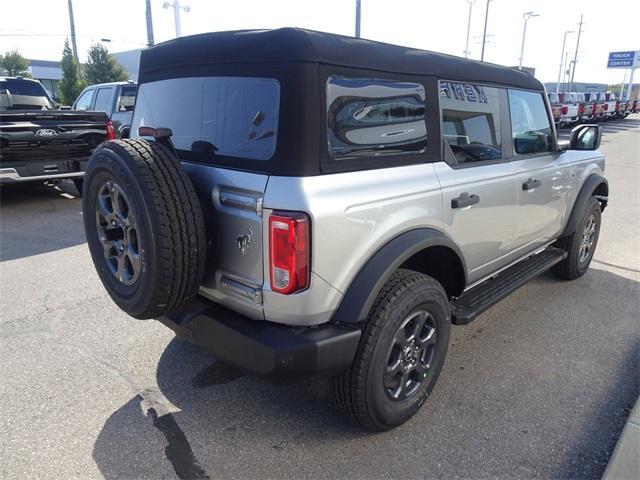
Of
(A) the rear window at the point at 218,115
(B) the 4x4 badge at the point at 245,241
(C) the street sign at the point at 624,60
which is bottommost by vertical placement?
(B) the 4x4 badge at the point at 245,241

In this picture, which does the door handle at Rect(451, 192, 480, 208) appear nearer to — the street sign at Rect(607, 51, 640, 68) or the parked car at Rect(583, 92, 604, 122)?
the parked car at Rect(583, 92, 604, 122)

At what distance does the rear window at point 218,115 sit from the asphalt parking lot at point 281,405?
56.9 inches

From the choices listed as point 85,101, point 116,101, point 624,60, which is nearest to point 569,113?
point 116,101

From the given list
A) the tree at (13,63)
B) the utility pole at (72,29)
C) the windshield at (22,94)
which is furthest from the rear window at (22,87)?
the tree at (13,63)

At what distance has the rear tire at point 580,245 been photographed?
4.72m

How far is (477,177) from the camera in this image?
3.10m

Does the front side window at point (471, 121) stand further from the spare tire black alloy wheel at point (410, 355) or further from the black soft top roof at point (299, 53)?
the spare tire black alloy wheel at point (410, 355)

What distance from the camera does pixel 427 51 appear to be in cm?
285

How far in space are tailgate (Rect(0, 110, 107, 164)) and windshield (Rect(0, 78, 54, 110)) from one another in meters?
3.46

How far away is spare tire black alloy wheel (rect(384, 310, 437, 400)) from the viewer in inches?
104

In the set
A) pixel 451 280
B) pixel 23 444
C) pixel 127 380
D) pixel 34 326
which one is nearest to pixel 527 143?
pixel 451 280

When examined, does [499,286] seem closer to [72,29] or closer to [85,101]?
[85,101]

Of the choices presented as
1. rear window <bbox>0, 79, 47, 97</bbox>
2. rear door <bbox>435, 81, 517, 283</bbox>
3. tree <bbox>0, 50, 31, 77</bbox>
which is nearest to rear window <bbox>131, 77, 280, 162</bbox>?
rear door <bbox>435, 81, 517, 283</bbox>

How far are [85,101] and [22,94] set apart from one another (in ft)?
3.80
